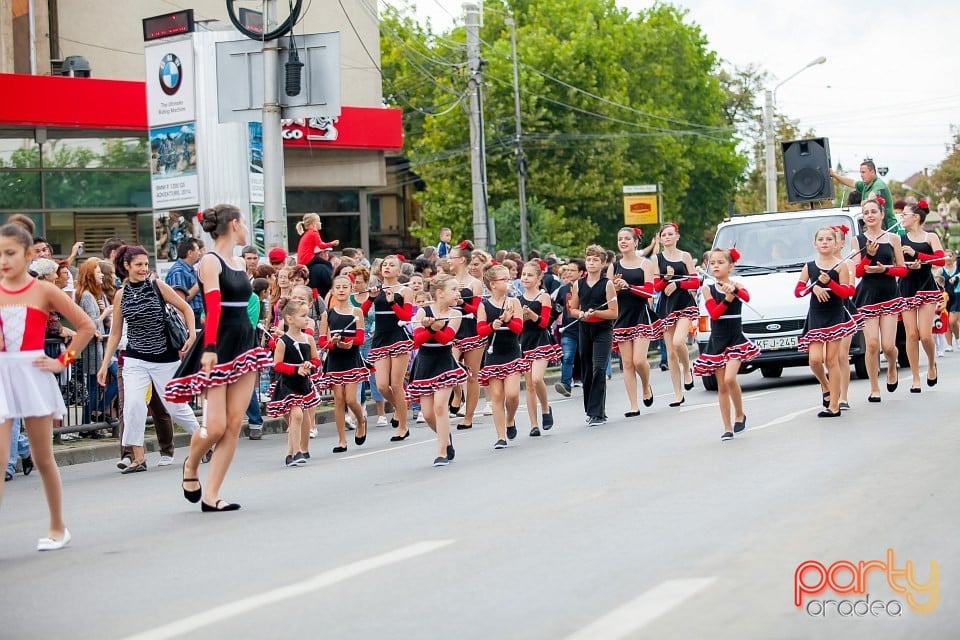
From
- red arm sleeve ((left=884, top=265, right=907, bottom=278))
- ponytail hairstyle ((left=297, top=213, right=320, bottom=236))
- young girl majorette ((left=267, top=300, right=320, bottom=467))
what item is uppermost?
ponytail hairstyle ((left=297, top=213, right=320, bottom=236))

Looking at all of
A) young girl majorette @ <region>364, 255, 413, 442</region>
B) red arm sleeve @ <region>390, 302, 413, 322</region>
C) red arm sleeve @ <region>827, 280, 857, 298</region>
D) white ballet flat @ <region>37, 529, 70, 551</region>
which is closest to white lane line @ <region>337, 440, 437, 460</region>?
young girl majorette @ <region>364, 255, 413, 442</region>

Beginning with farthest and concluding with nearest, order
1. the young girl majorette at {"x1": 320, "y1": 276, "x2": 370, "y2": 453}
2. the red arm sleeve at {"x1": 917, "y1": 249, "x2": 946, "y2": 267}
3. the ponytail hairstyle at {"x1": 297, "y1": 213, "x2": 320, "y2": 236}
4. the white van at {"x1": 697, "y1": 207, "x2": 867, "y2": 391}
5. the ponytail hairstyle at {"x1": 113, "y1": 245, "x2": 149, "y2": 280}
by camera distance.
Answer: the ponytail hairstyle at {"x1": 297, "y1": 213, "x2": 320, "y2": 236}, the white van at {"x1": 697, "y1": 207, "x2": 867, "y2": 391}, the red arm sleeve at {"x1": 917, "y1": 249, "x2": 946, "y2": 267}, the young girl majorette at {"x1": 320, "y1": 276, "x2": 370, "y2": 453}, the ponytail hairstyle at {"x1": 113, "y1": 245, "x2": 149, "y2": 280}

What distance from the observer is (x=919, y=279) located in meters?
16.2

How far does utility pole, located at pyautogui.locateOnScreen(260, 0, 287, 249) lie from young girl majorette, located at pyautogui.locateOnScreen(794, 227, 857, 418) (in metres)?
8.53

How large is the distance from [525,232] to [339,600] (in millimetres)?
41541

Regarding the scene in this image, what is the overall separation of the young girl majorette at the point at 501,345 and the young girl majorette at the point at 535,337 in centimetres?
45

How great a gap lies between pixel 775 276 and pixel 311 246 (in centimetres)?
630

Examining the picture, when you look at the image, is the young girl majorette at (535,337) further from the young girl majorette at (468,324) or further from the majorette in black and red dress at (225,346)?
the majorette in black and red dress at (225,346)

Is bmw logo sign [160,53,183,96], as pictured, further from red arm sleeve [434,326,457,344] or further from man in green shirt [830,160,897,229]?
red arm sleeve [434,326,457,344]

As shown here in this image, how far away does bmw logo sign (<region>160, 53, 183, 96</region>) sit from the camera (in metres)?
28.0

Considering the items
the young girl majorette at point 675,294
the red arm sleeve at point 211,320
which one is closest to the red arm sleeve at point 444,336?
the red arm sleeve at point 211,320

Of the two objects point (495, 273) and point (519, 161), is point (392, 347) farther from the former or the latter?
point (519, 161)

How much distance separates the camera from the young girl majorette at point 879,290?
15750mm

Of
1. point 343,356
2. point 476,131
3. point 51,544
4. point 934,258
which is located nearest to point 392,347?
point 343,356
